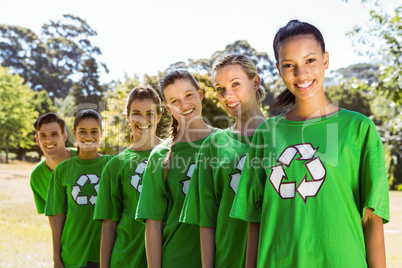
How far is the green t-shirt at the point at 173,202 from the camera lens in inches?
111

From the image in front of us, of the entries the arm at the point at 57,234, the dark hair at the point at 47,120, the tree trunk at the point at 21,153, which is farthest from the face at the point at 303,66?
the tree trunk at the point at 21,153

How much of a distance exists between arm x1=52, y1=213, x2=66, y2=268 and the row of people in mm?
37

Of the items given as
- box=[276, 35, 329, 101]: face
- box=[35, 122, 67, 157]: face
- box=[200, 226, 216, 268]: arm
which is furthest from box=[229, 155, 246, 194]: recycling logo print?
box=[35, 122, 67, 157]: face

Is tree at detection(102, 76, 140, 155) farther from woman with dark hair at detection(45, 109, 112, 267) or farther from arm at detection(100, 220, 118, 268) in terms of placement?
arm at detection(100, 220, 118, 268)

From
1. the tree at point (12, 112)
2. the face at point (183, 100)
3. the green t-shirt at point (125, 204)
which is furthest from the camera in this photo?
the tree at point (12, 112)

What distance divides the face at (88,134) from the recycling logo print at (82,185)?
28 cm

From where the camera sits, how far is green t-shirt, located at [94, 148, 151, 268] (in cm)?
331

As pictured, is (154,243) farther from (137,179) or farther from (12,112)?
(12,112)

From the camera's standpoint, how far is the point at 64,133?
16.3 feet

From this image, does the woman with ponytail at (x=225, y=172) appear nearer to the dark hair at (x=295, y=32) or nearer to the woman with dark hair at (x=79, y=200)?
the dark hair at (x=295, y=32)

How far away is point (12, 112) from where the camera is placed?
124 feet

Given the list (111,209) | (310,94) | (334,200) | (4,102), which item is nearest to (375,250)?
(334,200)

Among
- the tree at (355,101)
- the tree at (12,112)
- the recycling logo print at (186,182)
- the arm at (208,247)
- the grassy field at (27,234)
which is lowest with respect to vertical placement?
the grassy field at (27,234)

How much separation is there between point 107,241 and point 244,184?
1654mm
